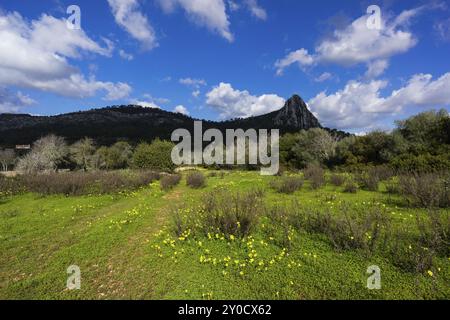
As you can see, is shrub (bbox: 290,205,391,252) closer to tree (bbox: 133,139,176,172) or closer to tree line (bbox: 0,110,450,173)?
tree line (bbox: 0,110,450,173)

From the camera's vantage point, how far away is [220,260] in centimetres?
586

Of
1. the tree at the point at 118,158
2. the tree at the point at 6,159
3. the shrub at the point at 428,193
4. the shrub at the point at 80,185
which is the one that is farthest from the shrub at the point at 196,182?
the tree at the point at 6,159

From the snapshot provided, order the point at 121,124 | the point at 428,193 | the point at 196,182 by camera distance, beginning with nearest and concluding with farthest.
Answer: the point at 428,193 < the point at 196,182 < the point at 121,124

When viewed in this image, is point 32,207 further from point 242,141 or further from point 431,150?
point 242,141

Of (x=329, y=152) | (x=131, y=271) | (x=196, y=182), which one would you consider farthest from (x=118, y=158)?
(x=131, y=271)

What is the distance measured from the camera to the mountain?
8850 centimetres

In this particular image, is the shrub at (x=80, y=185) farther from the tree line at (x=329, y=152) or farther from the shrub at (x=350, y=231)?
the tree line at (x=329, y=152)

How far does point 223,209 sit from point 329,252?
115 inches

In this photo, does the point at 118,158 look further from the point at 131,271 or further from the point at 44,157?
the point at 131,271

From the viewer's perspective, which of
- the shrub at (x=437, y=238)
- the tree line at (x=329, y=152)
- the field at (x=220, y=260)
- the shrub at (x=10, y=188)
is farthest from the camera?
the tree line at (x=329, y=152)

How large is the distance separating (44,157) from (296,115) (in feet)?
278

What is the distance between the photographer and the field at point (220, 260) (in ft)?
15.6

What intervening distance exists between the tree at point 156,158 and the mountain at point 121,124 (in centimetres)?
4640

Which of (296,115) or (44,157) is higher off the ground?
(296,115)
